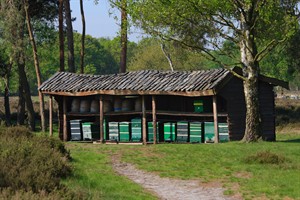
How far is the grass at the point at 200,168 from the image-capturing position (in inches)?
535

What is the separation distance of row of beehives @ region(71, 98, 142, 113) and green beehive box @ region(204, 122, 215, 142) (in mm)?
3696

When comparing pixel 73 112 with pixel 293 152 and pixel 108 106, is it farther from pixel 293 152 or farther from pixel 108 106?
pixel 293 152

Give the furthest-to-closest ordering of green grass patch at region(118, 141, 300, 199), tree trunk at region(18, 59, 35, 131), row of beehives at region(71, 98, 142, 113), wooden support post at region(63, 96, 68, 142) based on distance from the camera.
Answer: tree trunk at region(18, 59, 35, 131) < wooden support post at region(63, 96, 68, 142) < row of beehives at region(71, 98, 142, 113) < green grass patch at region(118, 141, 300, 199)

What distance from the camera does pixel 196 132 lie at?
85.0 ft

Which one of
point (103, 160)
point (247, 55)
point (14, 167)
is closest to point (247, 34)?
point (247, 55)

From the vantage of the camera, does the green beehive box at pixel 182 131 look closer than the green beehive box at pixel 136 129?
Yes

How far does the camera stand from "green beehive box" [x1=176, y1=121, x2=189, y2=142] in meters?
26.0

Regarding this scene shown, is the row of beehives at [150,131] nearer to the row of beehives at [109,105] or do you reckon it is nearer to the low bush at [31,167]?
the row of beehives at [109,105]

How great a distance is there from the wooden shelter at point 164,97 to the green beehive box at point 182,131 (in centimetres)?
47

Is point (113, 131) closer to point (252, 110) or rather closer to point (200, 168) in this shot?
point (252, 110)

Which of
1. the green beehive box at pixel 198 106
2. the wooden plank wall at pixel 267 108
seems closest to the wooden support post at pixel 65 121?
the green beehive box at pixel 198 106

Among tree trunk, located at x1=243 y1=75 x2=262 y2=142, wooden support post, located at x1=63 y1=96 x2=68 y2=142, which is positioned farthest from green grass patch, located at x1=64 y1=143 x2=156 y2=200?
wooden support post, located at x1=63 y1=96 x2=68 y2=142

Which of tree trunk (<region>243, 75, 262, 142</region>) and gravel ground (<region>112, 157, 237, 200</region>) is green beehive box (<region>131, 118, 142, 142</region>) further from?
gravel ground (<region>112, 157, 237, 200</region>)

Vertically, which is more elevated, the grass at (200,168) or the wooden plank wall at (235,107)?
the wooden plank wall at (235,107)
